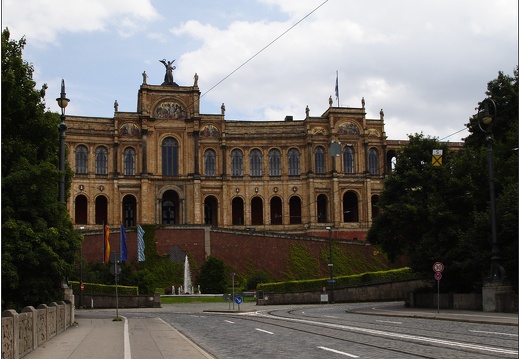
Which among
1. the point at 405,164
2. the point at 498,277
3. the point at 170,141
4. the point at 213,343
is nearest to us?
the point at 213,343

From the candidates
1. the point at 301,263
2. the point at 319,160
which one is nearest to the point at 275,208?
the point at 319,160

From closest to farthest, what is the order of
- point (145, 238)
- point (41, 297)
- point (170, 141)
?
1. point (41, 297)
2. point (145, 238)
3. point (170, 141)

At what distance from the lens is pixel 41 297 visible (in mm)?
25734

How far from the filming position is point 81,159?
3214 inches

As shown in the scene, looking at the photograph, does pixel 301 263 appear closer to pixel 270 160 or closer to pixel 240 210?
pixel 240 210

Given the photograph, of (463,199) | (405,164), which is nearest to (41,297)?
(463,199)

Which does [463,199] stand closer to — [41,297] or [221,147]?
[41,297]

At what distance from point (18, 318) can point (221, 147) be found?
71.2 metres

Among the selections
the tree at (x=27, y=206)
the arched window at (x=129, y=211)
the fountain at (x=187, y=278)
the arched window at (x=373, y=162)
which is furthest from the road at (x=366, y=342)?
the arched window at (x=373, y=162)

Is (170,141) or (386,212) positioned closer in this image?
(386,212)

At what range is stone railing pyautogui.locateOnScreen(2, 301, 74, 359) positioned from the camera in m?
12.8

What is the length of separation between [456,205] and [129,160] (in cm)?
5322

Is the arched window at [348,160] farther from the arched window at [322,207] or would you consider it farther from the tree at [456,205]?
the tree at [456,205]

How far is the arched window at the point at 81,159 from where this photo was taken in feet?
267
